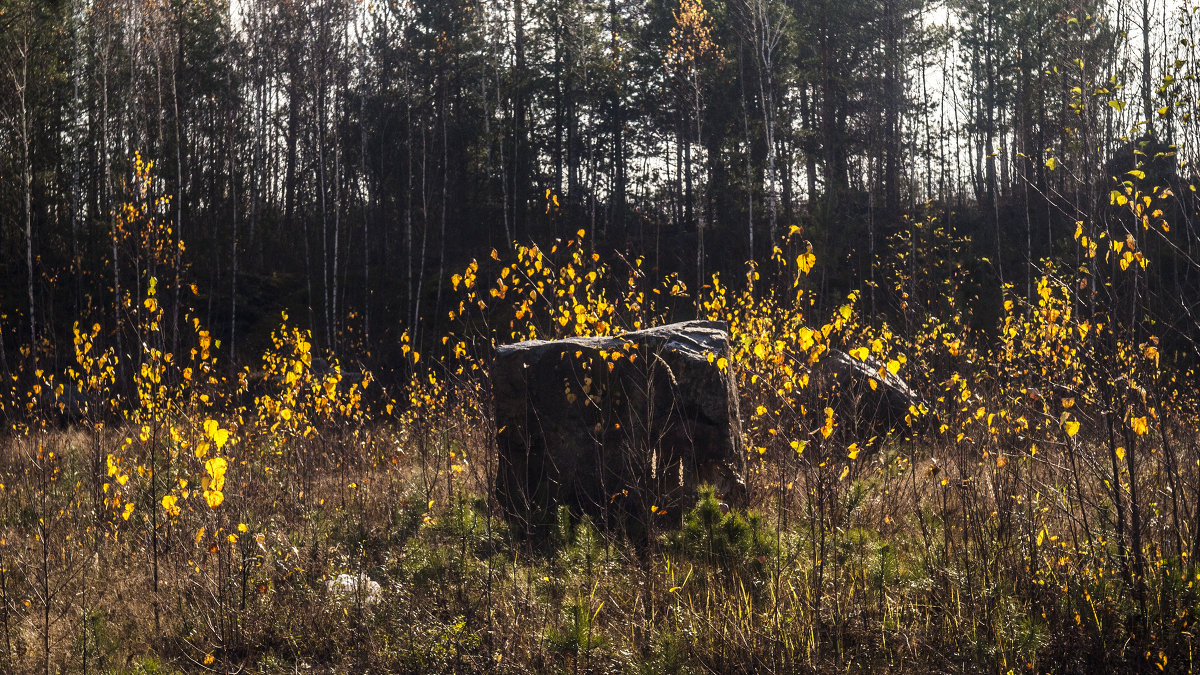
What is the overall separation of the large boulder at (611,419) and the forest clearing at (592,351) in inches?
1.3

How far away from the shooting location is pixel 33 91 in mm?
14758

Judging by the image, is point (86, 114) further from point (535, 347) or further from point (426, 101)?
point (535, 347)

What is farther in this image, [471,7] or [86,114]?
[471,7]

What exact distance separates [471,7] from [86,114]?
865cm

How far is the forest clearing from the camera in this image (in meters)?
3.30

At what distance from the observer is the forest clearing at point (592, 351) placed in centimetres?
330

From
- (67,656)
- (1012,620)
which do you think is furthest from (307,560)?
(1012,620)

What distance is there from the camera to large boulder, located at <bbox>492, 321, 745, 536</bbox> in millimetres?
4922

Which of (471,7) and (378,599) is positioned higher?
(471,7)

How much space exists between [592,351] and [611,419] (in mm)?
430

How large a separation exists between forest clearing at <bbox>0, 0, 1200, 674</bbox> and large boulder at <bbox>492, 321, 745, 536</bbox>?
0.11ft

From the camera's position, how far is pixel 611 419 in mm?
5004

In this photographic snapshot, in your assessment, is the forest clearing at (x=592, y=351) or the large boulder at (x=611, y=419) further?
the large boulder at (x=611, y=419)

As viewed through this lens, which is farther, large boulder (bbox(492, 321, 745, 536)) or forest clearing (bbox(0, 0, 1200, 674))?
large boulder (bbox(492, 321, 745, 536))
